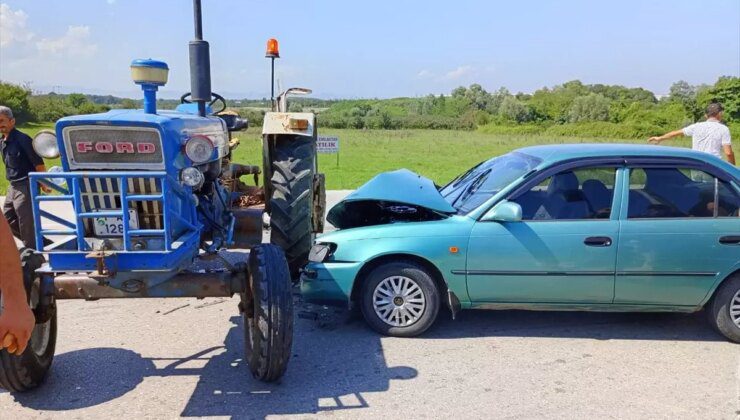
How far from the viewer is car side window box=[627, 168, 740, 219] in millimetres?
4391

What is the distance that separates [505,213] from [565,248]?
21.5 inches

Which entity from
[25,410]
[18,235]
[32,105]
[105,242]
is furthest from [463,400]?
[32,105]

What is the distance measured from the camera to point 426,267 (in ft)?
14.7

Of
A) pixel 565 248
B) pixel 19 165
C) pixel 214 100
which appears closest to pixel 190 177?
pixel 214 100

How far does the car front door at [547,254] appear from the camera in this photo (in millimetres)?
4277

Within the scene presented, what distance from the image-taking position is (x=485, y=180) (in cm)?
507

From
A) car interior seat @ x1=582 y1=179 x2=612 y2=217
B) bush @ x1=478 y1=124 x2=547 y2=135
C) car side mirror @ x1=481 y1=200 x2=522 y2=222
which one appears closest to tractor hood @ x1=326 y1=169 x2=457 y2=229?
car side mirror @ x1=481 y1=200 x2=522 y2=222

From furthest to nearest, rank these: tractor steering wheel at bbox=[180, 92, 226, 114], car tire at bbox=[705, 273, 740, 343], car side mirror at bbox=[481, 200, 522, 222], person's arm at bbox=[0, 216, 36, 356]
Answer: tractor steering wheel at bbox=[180, 92, 226, 114]
car tire at bbox=[705, 273, 740, 343]
car side mirror at bbox=[481, 200, 522, 222]
person's arm at bbox=[0, 216, 36, 356]

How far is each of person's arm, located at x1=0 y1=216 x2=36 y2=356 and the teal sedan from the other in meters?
2.75

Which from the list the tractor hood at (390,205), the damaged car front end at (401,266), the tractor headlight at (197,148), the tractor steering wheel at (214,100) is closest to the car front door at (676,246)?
the damaged car front end at (401,266)

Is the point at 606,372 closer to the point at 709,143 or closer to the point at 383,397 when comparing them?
the point at 383,397

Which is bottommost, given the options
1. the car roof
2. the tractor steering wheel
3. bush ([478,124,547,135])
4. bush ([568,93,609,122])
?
the car roof

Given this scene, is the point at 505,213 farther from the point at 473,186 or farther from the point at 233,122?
the point at 233,122

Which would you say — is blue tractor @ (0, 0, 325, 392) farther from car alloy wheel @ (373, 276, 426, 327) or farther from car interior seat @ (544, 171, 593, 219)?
car interior seat @ (544, 171, 593, 219)
